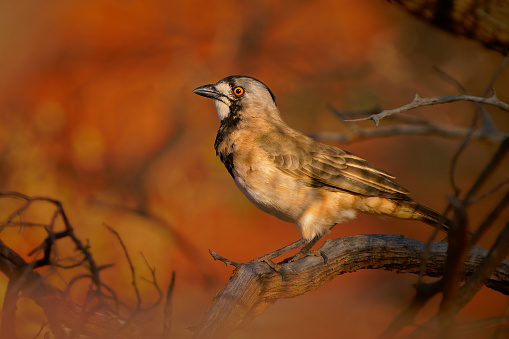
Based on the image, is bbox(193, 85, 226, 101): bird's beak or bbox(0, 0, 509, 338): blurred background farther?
bbox(0, 0, 509, 338): blurred background

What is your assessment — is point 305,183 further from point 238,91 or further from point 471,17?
point 471,17

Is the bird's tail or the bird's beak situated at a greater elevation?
the bird's beak

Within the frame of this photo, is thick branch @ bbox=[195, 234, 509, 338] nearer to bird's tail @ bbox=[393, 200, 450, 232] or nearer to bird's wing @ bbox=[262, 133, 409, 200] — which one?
bird's tail @ bbox=[393, 200, 450, 232]

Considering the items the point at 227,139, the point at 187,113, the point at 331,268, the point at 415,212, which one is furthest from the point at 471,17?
the point at 187,113

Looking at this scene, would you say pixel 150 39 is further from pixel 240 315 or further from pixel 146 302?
pixel 240 315

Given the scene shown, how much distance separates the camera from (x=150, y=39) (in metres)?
12.5

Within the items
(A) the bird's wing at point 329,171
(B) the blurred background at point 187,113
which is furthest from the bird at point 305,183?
(B) the blurred background at point 187,113

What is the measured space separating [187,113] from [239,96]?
7.28m

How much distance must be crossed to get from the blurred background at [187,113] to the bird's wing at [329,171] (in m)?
5.01

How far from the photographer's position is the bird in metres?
3.74

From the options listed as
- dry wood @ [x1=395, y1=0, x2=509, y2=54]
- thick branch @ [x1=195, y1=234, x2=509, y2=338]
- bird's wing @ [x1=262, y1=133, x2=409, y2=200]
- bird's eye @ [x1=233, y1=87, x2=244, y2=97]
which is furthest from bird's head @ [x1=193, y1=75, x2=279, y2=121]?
thick branch @ [x1=195, y1=234, x2=509, y2=338]

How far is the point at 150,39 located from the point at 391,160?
21.4 ft

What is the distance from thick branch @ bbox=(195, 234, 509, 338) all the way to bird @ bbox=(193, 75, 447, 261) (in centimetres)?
27

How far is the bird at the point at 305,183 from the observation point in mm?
3744
